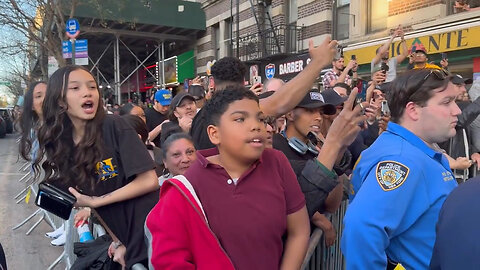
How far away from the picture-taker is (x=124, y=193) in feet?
7.91

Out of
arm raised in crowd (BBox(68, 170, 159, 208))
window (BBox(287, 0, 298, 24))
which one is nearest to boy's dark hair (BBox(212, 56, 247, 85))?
arm raised in crowd (BBox(68, 170, 159, 208))

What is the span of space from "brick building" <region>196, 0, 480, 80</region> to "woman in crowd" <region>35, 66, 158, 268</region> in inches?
308

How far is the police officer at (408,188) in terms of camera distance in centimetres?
188

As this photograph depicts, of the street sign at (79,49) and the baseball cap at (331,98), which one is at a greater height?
the street sign at (79,49)

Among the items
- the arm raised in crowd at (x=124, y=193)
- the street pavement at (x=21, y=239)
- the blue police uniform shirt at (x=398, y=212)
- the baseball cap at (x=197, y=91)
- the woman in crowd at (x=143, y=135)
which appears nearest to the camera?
the blue police uniform shirt at (x=398, y=212)

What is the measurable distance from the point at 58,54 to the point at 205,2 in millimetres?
7674

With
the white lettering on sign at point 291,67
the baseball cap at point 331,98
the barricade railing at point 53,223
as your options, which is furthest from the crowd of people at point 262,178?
the white lettering on sign at point 291,67

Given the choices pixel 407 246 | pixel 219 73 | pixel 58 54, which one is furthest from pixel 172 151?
pixel 58 54

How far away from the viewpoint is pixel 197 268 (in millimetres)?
1787

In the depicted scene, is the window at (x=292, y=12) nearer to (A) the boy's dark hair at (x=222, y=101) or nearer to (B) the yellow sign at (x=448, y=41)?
(B) the yellow sign at (x=448, y=41)

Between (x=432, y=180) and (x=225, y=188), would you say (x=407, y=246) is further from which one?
(x=225, y=188)

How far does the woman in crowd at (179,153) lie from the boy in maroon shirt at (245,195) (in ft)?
4.52

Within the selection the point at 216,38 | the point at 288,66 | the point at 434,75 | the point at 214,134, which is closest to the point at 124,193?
the point at 214,134

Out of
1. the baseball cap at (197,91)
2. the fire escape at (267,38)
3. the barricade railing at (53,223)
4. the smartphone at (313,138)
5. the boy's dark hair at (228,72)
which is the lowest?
the barricade railing at (53,223)
